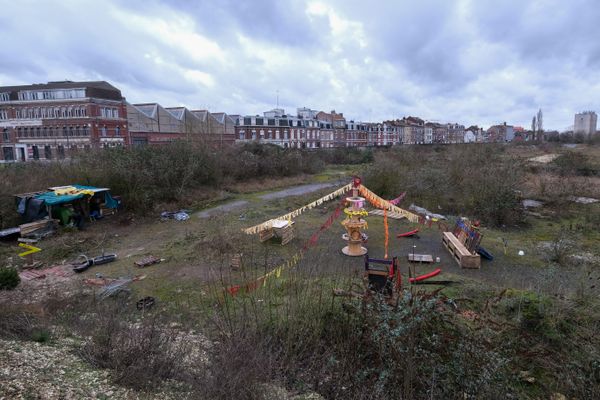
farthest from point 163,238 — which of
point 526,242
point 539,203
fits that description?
point 539,203

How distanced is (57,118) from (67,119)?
1678 millimetres

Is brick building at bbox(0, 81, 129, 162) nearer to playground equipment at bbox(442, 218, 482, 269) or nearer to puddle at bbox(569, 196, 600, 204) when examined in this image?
playground equipment at bbox(442, 218, 482, 269)

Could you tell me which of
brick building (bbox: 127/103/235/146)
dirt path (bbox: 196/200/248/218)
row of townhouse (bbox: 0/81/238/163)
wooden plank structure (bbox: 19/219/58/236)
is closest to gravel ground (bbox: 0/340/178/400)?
wooden plank structure (bbox: 19/219/58/236)

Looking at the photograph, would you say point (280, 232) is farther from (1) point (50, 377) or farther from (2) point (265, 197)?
(2) point (265, 197)

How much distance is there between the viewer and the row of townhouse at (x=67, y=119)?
1667 inches

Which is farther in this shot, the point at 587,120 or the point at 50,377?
the point at 587,120

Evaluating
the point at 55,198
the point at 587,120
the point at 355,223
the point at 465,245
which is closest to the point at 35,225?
the point at 55,198

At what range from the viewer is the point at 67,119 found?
42.8 m

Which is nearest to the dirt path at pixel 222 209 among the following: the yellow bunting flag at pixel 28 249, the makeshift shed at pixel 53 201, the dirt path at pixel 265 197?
the dirt path at pixel 265 197

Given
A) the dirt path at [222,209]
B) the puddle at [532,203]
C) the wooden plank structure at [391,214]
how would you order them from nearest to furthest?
1. the wooden plank structure at [391,214]
2. the dirt path at [222,209]
3. the puddle at [532,203]

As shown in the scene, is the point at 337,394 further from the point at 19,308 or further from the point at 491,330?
the point at 19,308

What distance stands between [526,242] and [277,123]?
2042 inches

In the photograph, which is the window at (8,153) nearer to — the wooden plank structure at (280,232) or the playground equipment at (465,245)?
the wooden plank structure at (280,232)

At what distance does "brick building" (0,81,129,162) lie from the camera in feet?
139
